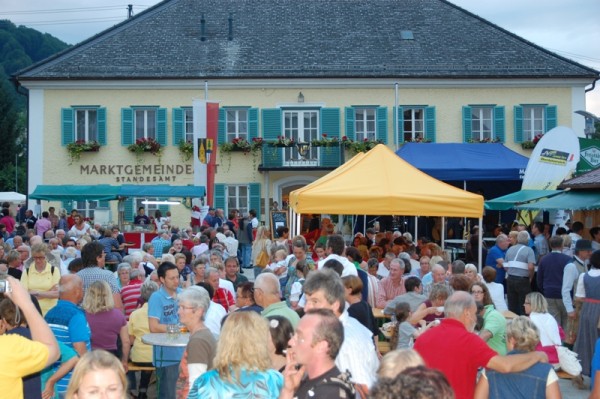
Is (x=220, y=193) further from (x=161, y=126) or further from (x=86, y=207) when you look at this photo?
(x=86, y=207)

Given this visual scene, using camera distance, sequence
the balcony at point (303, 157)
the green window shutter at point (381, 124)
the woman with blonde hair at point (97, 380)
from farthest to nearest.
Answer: the green window shutter at point (381, 124) → the balcony at point (303, 157) → the woman with blonde hair at point (97, 380)

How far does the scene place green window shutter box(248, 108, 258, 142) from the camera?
111 feet

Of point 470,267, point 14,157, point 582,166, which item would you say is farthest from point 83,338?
point 14,157

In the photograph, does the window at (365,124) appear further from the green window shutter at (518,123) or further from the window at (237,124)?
the green window shutter at (518,123)

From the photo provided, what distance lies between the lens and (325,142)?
33.1 m

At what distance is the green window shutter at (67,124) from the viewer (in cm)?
3344

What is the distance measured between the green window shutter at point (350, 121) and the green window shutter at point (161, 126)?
6.71 meters

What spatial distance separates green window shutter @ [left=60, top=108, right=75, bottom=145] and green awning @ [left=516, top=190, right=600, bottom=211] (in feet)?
68.2

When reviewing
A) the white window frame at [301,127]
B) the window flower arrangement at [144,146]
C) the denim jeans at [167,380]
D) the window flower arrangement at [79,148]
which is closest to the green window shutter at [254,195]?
the white window frame at [301,127]

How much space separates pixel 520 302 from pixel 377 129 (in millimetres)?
20872

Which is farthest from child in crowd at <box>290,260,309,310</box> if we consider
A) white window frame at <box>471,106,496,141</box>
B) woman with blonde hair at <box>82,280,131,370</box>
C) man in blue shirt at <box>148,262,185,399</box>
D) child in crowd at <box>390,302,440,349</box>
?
white window frame at <box>471,106,496,141</box>

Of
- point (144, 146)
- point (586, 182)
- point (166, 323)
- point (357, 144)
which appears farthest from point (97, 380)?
point (144, 146)

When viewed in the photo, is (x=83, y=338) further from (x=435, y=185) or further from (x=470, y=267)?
(x=435, y=185)

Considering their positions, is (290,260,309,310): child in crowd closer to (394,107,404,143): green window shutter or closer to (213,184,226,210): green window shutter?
(213,184,226,210): green window shutter
